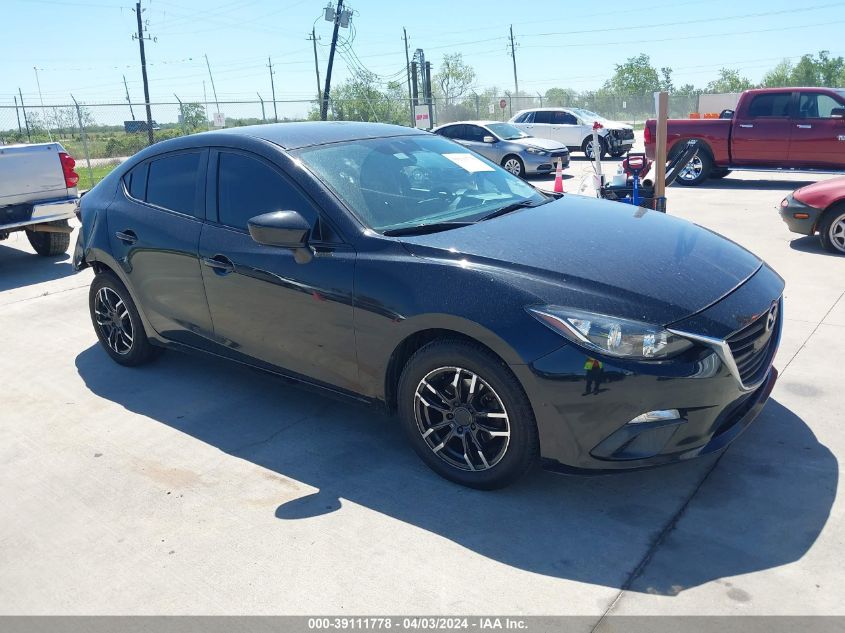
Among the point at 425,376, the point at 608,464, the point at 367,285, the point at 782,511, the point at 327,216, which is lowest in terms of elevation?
the point at 782,511

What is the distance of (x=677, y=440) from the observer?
3137mm

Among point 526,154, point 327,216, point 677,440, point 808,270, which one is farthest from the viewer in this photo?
point 526,154

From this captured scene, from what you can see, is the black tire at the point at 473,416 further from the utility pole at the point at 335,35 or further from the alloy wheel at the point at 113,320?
the utility pole at the point at 335,35

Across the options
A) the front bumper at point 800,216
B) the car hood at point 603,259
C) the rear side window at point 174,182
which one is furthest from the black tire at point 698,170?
the rear side window at point 174,182

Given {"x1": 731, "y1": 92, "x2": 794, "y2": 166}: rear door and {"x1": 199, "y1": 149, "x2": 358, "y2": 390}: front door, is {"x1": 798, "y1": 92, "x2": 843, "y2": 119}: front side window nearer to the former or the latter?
{"x1": 731, "y1": 92, "x2": 794, "y2": 166}: rear door

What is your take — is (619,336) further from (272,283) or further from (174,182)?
(174,182)

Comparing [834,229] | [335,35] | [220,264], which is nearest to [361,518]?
[220,264]

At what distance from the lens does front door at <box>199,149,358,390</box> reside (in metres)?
3.86

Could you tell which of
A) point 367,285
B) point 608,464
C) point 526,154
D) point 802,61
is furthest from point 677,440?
point 802,61

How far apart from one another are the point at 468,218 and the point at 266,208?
1.12 meters

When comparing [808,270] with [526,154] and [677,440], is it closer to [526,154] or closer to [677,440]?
[677,440]

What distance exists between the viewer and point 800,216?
26.3 ft

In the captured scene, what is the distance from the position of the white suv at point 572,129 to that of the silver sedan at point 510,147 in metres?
4.34

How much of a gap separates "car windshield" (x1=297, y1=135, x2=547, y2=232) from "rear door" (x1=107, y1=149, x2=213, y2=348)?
94 cm
